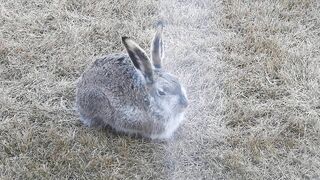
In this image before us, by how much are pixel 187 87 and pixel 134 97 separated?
67 centimetres

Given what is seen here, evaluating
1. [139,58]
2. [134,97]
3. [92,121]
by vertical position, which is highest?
[139,58]

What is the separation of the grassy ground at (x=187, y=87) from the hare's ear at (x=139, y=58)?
51 centimetres

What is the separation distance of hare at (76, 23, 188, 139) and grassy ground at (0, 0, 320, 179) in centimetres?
11

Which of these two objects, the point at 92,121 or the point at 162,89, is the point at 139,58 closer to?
the point at 162,89

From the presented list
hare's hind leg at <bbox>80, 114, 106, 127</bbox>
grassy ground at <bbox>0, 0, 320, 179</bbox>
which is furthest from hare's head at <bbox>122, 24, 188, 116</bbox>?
hare's hind leg at <bbox>80, 114, 106, 127</bbox>

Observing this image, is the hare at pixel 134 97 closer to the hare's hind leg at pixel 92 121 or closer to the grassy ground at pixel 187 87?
the hare's hind leg at pixel 92 121

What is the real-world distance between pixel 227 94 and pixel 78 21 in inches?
62.3

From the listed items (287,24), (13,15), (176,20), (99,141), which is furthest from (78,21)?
(287,24)

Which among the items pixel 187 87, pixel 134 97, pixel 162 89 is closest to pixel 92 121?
pixel 134 97

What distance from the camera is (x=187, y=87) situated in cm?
404

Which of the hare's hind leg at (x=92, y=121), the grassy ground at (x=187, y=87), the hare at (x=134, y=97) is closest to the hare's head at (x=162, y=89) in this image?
the hare at (x=134, y=97)

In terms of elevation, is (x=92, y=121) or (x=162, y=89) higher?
(x=162, y=89)

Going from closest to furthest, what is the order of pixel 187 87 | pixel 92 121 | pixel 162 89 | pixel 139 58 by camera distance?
pixel 139 58 → pixel 162 89 → pixel 92 121 → pixel 187 87

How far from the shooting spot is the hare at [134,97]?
343 centimetres
